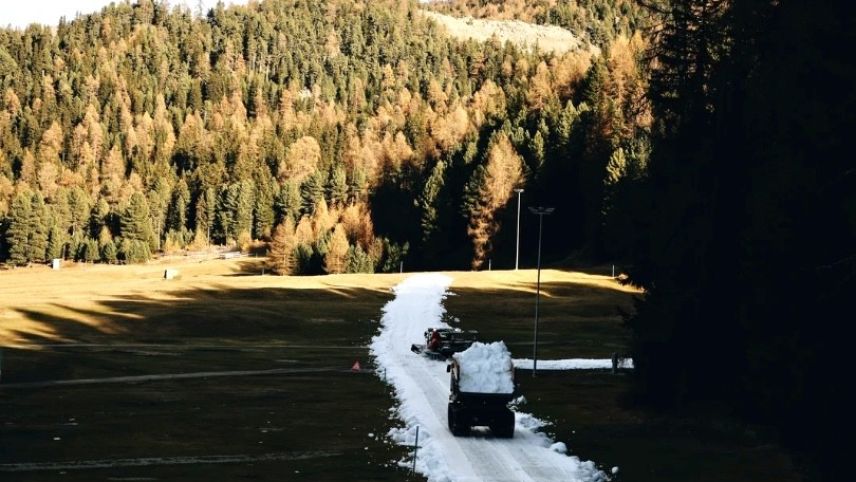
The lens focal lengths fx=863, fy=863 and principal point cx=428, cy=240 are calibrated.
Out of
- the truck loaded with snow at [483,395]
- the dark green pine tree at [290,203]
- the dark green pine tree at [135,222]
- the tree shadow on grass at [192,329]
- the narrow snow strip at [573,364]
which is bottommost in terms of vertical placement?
the tree shadow on grass at [192,329]

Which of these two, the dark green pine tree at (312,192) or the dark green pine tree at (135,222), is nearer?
the dark green pine tree at (135,222)

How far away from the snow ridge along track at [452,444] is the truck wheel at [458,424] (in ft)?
0.87

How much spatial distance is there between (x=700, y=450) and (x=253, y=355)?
36899mm

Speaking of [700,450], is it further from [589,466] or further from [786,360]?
[786,360]

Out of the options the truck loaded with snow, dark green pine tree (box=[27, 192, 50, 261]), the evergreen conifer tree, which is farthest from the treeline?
dark green pine tree (box=[27, 192, 50, 261])

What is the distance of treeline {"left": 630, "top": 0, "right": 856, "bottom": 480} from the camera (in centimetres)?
2120

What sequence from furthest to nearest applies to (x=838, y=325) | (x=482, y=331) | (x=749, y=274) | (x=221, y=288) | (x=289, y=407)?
(x=221, y=288)
(x=482, y=331)
(x=289, y=407)
(x=749, y=274)
(x=838, y=325)

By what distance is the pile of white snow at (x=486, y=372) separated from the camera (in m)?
31.5

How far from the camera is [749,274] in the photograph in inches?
1104

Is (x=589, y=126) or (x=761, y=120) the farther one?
(x=589, y=126)

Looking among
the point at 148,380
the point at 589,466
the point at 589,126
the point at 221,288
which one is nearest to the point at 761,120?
the point at 589,466

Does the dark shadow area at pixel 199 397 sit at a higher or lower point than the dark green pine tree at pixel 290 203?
lower

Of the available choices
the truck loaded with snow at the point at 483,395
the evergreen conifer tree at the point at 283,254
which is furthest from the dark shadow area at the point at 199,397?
the evergreen conifer tree at the point at 283,254

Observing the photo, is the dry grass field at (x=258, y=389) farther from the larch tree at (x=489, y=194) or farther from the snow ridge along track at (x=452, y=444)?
the larch tree at (x=489, y=194)
